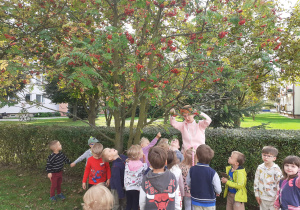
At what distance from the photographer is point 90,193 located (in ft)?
7.27

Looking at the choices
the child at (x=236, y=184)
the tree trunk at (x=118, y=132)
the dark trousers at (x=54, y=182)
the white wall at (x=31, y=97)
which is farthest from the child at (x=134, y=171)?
the white wall at (x=31, y=97)

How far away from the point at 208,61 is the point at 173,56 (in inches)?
63.3

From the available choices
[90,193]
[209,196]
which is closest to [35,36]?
[90,193]

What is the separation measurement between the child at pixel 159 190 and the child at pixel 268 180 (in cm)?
153

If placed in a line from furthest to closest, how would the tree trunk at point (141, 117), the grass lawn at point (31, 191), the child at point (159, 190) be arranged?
the grass lawn at point (31, 191), the tree trunk at point (141, 117), the child at point (159, 190)

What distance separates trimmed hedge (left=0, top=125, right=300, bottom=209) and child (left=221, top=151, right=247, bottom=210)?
96 cm

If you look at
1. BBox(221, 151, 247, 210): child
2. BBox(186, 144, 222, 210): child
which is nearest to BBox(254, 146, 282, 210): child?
BBox(221, 151, 247, 210): child

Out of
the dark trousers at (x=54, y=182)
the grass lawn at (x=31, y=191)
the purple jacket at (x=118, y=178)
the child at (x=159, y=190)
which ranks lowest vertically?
the grass lawn at (x=31, y=191)

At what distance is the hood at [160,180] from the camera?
2.75 m

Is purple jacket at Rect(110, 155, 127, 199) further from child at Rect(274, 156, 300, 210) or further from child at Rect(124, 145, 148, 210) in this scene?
child at Rect(274, 156, 300, 210)

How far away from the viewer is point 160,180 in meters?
2.77

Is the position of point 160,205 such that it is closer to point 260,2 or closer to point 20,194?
point 260,2

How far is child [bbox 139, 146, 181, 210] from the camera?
274 cm

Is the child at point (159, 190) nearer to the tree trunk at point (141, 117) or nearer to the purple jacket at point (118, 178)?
the purple jacket at point (118, 178)
